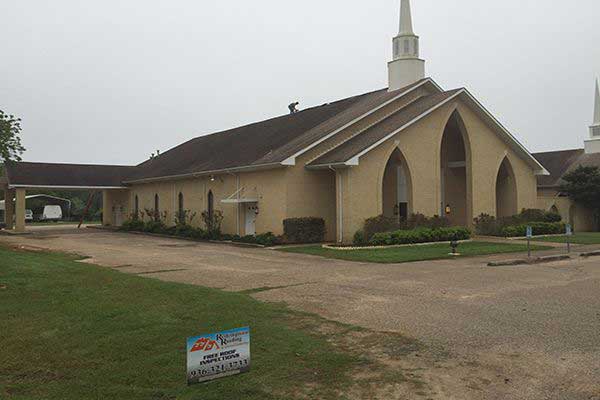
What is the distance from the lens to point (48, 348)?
22.4 feet

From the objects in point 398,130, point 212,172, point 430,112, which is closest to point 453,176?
point 430,112

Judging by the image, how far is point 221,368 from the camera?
4.91 metres

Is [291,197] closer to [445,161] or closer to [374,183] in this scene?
[374,183]

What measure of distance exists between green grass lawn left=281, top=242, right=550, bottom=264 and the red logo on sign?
42.2 ft

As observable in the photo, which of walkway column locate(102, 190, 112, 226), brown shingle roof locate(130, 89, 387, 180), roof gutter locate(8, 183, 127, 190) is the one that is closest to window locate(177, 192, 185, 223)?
brown shingle roof locate(130, 89, 387, 180)

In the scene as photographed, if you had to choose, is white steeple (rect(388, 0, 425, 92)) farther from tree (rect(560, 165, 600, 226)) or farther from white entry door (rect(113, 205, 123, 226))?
white entry door (rect(113, 205, 123, 226))

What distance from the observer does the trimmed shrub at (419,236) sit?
22.7m

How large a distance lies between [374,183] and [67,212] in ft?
203

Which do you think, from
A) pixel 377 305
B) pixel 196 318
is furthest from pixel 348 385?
pixel 377 305

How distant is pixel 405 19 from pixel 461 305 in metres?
24.9

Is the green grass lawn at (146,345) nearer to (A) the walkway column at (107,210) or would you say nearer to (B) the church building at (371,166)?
(B) the church building at (371,166)

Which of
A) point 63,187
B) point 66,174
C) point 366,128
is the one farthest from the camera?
point 66,174

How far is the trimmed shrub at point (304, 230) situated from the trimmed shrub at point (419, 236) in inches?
132

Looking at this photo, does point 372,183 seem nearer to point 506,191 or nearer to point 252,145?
point 252,145
